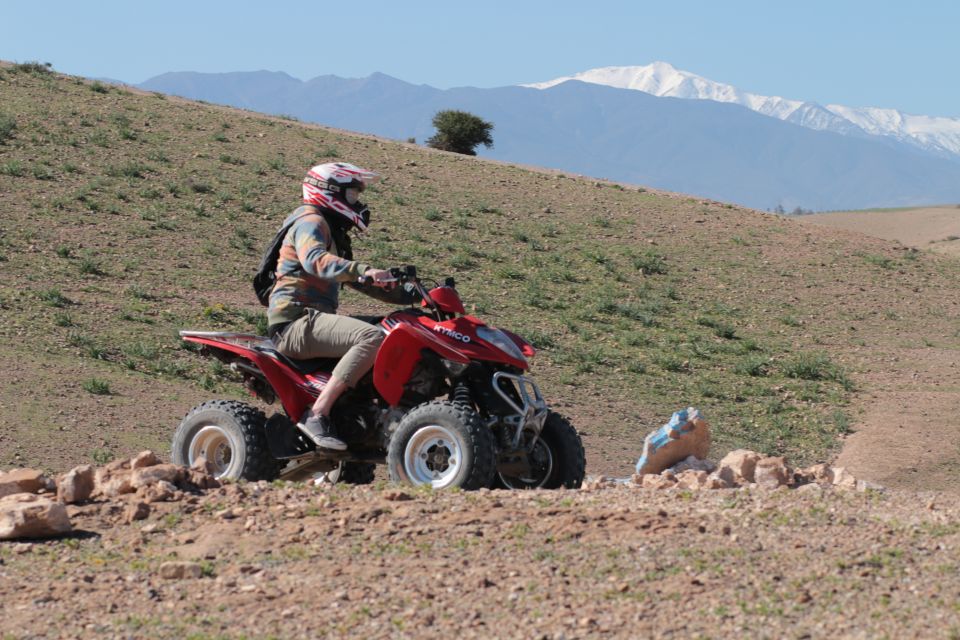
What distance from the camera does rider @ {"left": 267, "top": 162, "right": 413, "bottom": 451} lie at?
782 centimetres

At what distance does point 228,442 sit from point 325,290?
1149mm

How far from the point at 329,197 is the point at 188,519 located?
2.30 metres

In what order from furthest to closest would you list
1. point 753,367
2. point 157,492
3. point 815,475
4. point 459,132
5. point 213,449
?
1. point 459,132
2. point 753,367
3. point 815,475
4. point 213,449
5. point 157,492

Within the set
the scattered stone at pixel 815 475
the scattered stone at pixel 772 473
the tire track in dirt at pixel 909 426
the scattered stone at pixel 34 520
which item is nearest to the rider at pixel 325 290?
the scattered stone at pixel 34 520

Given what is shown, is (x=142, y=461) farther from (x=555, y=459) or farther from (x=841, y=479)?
(x=841, y=479)

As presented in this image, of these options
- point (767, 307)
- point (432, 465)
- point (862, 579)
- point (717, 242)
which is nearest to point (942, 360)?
point (767, 307)

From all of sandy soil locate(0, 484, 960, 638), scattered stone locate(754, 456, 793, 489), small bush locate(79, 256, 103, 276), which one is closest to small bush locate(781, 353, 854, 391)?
scattered stone locate(754, 456, 793, 489)

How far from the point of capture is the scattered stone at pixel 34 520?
639 cm

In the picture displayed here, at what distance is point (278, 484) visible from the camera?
738cm

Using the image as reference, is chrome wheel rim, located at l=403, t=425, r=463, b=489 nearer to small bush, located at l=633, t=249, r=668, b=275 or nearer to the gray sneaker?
the gray sneaker

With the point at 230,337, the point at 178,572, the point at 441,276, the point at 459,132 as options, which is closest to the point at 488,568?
the point at 178,572

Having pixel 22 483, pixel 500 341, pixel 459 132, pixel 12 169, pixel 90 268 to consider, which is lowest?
pixel 22 483

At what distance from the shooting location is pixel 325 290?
27.1ft

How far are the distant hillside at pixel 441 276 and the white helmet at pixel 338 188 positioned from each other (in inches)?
150
